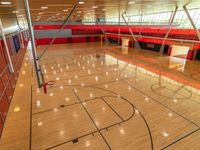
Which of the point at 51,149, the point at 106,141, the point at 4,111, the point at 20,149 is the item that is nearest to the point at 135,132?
the point at 106,141

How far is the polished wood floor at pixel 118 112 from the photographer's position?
382 centimetres

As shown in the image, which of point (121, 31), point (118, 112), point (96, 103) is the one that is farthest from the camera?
point (121, 31)

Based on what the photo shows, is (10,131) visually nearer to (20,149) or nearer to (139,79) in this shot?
(20,149)

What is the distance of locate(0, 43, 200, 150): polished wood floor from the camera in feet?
12.5

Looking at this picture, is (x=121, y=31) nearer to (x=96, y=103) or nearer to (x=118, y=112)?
(x=96, y=103)

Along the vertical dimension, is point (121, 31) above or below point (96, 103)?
above

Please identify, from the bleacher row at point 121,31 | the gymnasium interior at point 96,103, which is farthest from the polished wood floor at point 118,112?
the bleacher row at point 121,31

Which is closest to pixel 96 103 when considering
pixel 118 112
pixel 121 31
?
pixel 118 112

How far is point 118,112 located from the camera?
16.8ft

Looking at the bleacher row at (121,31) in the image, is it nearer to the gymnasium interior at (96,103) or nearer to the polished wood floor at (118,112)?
the gymnasium interior at (96,103)

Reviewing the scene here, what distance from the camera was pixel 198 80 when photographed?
7.78 metres

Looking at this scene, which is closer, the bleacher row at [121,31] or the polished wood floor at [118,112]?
the polished wood floor at [118,112]

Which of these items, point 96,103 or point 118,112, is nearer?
point 118,112

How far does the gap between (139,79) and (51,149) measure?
5.94 meters
